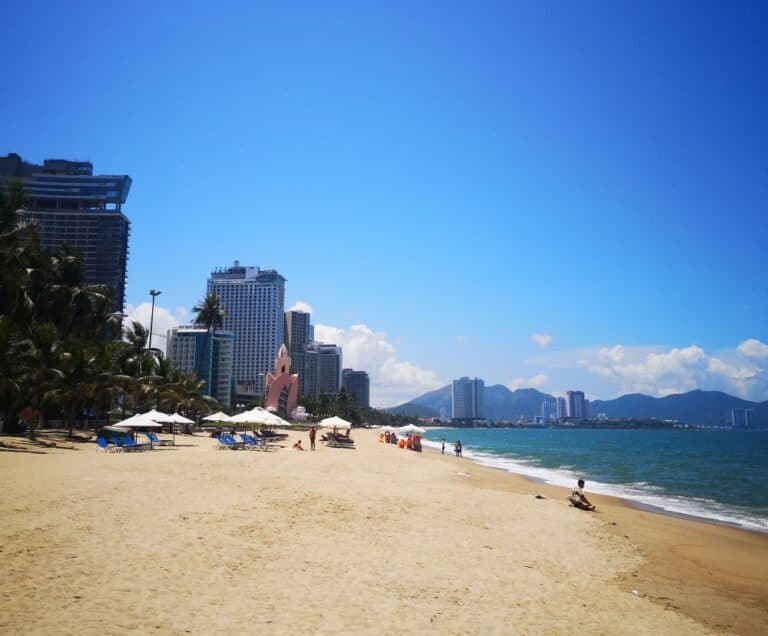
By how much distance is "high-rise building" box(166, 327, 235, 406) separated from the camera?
137 metres

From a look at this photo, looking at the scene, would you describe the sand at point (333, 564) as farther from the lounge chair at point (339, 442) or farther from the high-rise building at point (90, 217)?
the high-rise building at point (90, 217)

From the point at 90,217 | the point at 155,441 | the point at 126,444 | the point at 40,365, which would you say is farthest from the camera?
the point at 90,217

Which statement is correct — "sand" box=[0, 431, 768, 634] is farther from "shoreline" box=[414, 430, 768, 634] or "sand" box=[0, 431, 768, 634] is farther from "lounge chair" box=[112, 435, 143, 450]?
"lounge chair" box=[112, 435, 143, 450]

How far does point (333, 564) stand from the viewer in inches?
313

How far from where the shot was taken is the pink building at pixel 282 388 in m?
93.2

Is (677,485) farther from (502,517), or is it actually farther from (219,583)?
Result: (219,583)

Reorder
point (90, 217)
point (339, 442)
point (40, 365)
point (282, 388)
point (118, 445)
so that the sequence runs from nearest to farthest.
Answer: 1. point (118, 445)
2. point (40, 365)
3. point (339, 442)
4. point (282, 388)
5. point (90, 217)

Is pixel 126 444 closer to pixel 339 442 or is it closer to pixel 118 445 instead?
pixel 118 445

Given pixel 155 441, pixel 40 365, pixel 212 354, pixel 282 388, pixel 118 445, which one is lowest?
pixel 155 441

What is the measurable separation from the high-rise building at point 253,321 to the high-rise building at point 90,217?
58.7 meters

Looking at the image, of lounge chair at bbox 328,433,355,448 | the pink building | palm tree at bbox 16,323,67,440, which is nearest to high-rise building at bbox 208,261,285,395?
the pink building

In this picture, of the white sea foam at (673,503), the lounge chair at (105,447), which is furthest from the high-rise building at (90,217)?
the white sea foam at (673,503)

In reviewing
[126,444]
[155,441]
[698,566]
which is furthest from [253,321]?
[698,566]

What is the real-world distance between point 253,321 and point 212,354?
39.2 meters
